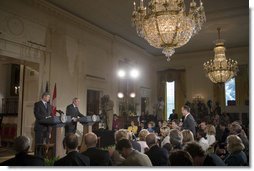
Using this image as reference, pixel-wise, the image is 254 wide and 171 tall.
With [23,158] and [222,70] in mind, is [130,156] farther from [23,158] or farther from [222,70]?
[222,70]

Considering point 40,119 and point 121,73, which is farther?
point 121,73

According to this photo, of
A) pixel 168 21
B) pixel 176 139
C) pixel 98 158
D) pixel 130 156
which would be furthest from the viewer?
pixel 168 21

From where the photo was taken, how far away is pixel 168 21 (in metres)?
4.35

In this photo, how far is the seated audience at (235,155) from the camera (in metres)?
2.86

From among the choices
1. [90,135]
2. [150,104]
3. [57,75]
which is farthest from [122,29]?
[90,135]

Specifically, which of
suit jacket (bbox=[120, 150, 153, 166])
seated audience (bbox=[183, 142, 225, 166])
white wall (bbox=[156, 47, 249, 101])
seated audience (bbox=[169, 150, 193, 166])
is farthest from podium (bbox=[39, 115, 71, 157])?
white wall (bbox=[156, 47, 249, 101])

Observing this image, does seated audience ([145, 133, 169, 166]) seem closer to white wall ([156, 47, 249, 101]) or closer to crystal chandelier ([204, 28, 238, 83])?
crystal chandelier ([204, 28, 238, 83])

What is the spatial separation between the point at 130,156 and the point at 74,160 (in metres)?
0.57

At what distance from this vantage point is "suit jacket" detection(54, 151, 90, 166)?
2.70 meters

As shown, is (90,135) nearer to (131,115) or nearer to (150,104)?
(131,115)

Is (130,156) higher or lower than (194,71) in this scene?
lower

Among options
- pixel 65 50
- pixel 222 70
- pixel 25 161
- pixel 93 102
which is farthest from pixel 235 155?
pixel 93 102

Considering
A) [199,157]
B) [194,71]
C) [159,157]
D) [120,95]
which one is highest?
[194,71]

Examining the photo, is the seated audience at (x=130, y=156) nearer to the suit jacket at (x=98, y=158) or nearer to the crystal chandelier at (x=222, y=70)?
the suit jacket at (x=98, y=158)
